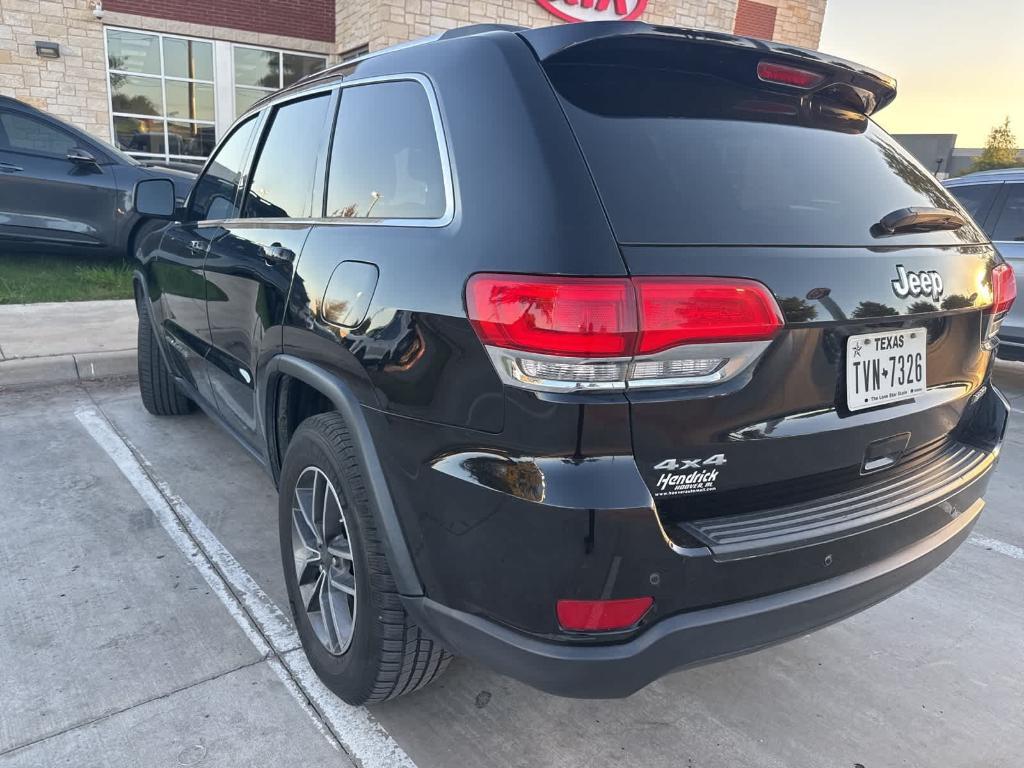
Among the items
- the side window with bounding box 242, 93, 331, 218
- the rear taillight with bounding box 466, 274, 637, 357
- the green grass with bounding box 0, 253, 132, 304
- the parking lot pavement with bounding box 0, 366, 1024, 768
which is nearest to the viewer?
the rear taillight with bounding box 466, 274, 637, 357

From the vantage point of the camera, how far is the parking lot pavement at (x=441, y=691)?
212cm

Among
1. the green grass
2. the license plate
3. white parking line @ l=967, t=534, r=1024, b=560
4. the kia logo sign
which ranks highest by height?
the kia logo sign

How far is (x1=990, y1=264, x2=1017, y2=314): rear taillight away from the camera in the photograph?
2.18 meters

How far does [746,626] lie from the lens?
1.68 metres

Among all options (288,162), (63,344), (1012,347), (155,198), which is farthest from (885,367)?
(63,344)

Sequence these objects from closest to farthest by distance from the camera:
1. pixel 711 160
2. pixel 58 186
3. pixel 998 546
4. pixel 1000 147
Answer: pixel 711 160, pixel 998 546, pixel 58 186, pixel 1000 147

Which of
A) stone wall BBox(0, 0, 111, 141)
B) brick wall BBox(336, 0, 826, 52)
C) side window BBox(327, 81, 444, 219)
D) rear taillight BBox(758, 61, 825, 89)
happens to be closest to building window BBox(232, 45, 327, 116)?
brick wall BBox(336, 0, 826, 52)

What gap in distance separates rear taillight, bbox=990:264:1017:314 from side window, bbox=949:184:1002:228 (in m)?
4.69

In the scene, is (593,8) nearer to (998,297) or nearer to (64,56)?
(64,56)

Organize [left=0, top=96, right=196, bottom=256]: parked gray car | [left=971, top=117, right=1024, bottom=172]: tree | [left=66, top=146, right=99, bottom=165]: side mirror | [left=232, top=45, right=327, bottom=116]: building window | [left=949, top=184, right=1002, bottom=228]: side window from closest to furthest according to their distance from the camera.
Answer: [left=949, top=184, right=1002, bottom=228]: side window → [left=0, top=96, right=196, bottom=256]: parked gray car → [left=66, top=146, right=99, bottom=165]: side mirror → [left=232, top=45, right=327, bottom=116]: building window → [left=971, top=117, right=1024, bottom=172]: tree

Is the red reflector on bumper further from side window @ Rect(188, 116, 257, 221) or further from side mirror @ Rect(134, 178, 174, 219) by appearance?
side mirror @ Rect(134, 178, 174, 219)

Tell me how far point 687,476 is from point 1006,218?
616 centimetres

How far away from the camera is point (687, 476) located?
1580mm

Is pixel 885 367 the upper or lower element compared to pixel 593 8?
lower
